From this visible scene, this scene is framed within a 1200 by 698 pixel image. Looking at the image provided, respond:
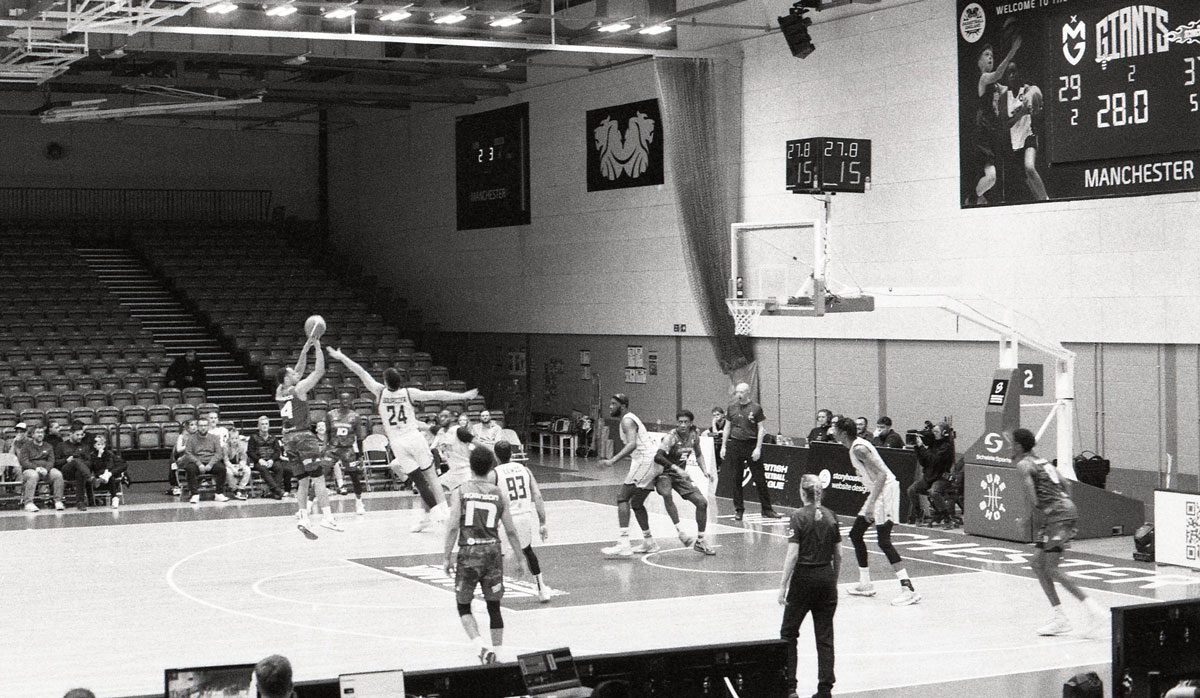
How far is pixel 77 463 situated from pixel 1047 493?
50.2 ft

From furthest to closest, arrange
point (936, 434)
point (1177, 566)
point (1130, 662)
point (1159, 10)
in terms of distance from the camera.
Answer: point (936, 434) < point (1159, 10) < point (1177, 566) < point (1130, 662)

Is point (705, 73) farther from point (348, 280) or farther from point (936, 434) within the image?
point (348, 280)

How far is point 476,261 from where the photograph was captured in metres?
33.8

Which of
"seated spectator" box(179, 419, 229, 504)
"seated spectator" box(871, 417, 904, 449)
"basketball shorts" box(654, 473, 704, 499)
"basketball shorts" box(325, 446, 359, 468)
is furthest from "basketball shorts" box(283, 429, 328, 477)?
"seated spectator" box(871, 417, 904, 449)

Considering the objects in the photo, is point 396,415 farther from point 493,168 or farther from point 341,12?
point 493,168

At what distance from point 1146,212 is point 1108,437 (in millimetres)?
3082

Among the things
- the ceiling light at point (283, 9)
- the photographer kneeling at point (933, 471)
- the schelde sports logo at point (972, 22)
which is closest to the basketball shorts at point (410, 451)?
the photographer kneeling at point (933, 471)

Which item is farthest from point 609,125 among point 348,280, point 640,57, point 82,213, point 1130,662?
point 1130,662

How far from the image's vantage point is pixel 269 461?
24.0 meters

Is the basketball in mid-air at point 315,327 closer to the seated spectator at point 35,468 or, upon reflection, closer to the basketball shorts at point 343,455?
the basketball shorts at point 343,455

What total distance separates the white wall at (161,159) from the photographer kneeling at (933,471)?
2378 centimetres

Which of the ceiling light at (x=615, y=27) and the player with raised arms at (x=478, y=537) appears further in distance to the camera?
the ceiling light at (x=615, y=27)

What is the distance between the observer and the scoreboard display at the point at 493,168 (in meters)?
31.8

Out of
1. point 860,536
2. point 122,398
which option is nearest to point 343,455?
point 122,398
